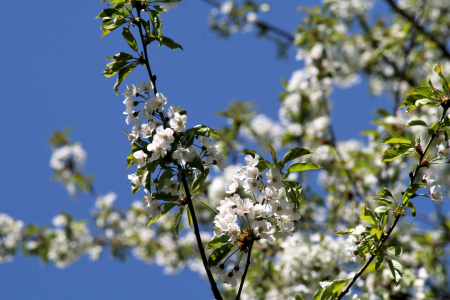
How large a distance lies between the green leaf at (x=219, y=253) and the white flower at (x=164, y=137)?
23.6 inches

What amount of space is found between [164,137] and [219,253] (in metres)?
0.67

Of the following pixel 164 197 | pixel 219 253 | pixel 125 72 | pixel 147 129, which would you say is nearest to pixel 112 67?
pixel 125 72

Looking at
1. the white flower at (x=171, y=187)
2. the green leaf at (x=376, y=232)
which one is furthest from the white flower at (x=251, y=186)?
the green leaf at (x=376, y=232)

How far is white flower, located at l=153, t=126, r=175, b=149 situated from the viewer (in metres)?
1.72

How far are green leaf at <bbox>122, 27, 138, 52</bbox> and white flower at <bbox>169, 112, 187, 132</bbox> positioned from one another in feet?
1.47

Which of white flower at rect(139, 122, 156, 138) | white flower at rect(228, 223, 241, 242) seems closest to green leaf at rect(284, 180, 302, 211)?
white flower at rect(228, 223, 241, 242)

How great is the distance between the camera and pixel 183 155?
1.77m

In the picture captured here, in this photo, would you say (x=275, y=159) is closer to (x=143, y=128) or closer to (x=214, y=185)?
(x=143, y=128)

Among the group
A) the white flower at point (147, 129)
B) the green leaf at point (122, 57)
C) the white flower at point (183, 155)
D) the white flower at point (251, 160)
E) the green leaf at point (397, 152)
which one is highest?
the green leaf at point (122, 57)

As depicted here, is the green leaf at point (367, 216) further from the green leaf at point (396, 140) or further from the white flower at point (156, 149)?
the white flower at point (156, 149)

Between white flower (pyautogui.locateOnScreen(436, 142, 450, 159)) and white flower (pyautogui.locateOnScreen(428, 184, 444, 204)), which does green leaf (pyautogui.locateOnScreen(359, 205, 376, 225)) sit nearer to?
white flower (pyautogui.locateOnScreen(428, 184, 444, 204))

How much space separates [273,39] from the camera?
6.26 metres

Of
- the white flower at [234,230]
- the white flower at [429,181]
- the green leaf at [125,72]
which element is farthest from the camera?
the green leaf at [125,72]

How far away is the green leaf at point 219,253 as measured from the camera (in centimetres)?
182
